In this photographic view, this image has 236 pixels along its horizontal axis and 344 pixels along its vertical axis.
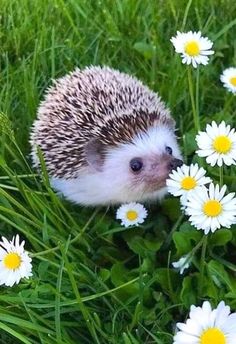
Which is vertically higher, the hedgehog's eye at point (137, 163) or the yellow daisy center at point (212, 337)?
A: the hedgehog's eye at point (137, 163)

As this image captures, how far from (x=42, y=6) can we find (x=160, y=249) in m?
1.55

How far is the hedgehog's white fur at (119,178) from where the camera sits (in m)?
2.80

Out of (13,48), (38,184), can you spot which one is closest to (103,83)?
(38,184)

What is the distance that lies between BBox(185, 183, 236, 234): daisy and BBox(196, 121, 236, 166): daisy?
0.43 feet

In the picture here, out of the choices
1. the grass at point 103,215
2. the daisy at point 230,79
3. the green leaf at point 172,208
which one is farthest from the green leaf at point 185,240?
the daisy at point 230,79

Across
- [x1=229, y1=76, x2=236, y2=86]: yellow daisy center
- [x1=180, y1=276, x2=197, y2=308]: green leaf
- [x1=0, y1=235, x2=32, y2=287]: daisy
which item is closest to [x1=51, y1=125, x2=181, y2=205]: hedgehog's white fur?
[x1=229, y1=76, x2=236, y2=86]: yellow daisy center

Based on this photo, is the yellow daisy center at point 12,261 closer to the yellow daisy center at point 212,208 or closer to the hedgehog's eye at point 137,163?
the yellow daisy center at point 212,208

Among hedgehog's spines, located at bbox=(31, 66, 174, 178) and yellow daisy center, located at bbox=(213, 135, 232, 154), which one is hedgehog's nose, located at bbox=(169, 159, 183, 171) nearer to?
hedgehog's spines, located at bbox=(31, 66, 174, 178)

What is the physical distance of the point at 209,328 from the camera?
181 centimetres

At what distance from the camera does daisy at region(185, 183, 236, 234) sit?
214 cm

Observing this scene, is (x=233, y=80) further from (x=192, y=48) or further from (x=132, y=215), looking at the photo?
(x=132, y=215)

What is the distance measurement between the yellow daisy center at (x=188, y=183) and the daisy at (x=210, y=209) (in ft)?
0.36

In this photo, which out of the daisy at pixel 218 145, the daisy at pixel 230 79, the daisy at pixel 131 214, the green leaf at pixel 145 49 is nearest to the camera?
the daisy at pixel 218 145

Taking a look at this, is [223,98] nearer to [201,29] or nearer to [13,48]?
[201,29]
